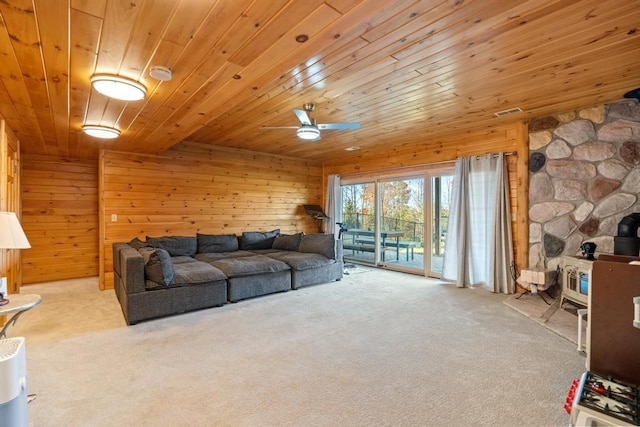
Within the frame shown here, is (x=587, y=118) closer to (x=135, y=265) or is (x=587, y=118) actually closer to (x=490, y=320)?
(x=490, y=320)

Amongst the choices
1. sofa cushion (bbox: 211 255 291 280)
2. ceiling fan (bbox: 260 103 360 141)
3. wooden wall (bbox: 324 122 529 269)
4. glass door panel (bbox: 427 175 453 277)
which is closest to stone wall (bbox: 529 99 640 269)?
wooden wall (bbox: 324 122 529 269)

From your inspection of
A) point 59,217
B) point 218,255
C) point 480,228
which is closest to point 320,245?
point 218,255

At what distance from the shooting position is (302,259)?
4934 millimetres

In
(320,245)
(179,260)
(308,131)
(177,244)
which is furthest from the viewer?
(320,245)

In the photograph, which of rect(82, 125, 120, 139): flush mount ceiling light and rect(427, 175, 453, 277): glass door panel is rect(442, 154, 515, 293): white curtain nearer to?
rect(427, 175, 453, 277): glass door panel

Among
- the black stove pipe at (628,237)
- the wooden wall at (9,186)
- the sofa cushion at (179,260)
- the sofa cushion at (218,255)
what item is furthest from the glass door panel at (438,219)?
the wooden wall at (9,186)

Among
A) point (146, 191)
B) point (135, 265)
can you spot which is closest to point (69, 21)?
point (135, 265)

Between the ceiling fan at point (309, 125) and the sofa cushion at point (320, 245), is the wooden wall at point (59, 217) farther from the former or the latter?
the ceiling fan at point (309, 125)

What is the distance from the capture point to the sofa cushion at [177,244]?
16.1 ft

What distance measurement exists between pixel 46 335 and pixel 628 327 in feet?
15.2

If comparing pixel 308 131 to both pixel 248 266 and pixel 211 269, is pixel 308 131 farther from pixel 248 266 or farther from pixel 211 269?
pixel 211 269

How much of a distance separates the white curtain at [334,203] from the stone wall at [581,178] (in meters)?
3.91

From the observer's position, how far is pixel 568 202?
3.97 metres

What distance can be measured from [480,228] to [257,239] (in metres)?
3.92
